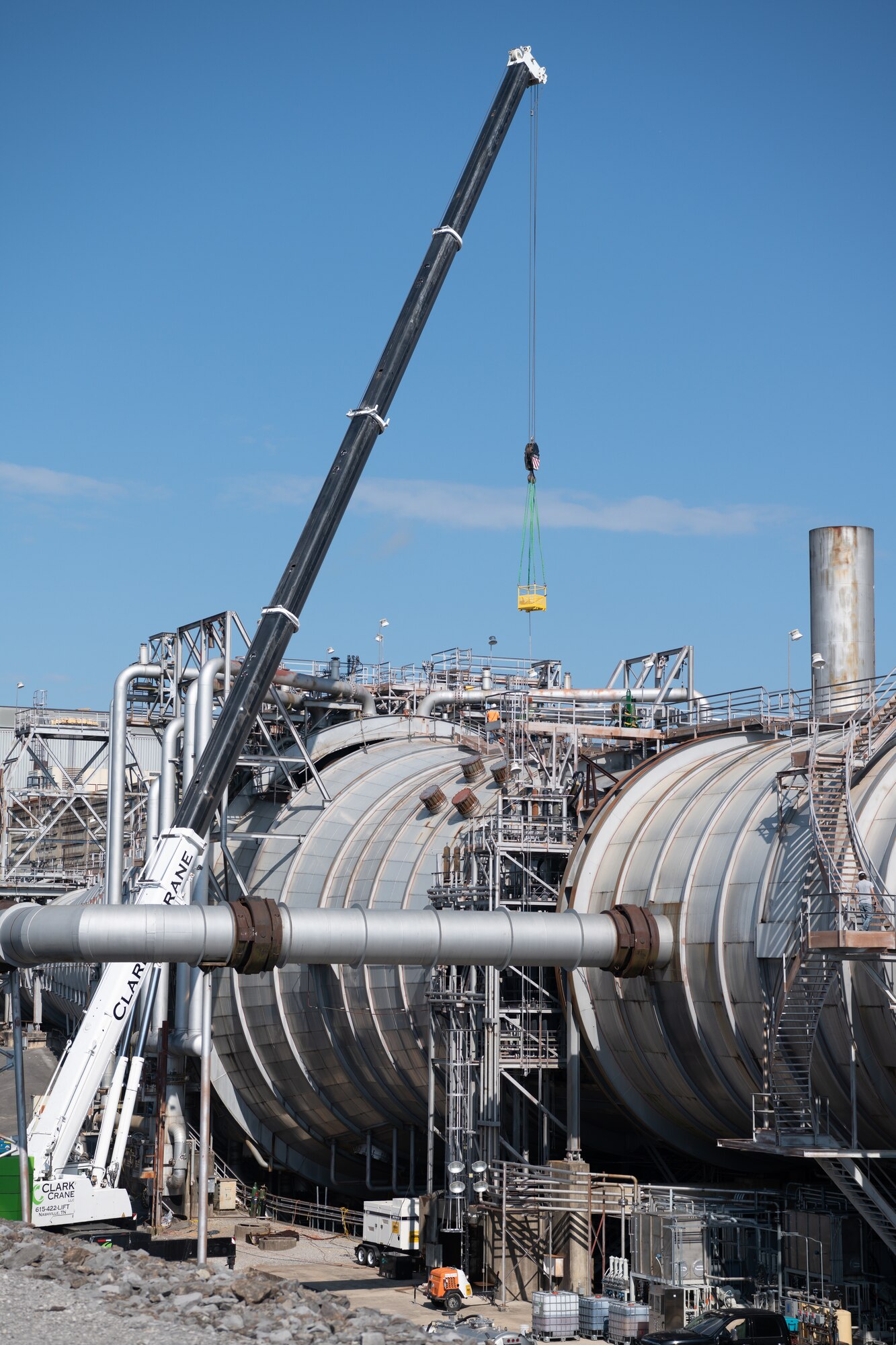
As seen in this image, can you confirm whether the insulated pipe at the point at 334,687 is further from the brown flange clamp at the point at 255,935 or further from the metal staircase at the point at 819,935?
the metal staircase at the point at 819,935

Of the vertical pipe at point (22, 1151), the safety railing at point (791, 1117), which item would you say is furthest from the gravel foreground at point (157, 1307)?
the safety railing at point (791, 1117)

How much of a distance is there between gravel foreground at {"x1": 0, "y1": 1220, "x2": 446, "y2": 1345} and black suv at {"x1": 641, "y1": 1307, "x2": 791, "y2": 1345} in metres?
4.43

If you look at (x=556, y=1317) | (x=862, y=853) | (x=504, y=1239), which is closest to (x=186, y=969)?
(x=504, y=1239)

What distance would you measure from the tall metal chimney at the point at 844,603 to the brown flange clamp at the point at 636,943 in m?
11.0

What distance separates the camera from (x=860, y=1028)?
3203cm

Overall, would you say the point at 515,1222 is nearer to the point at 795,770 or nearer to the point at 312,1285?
the point at 312,1285

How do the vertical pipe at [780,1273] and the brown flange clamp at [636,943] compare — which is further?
the brown flange clamp at [636,943]

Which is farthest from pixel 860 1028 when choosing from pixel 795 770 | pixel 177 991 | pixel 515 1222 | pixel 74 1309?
pixel 177 991

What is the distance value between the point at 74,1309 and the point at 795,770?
58.3 feet

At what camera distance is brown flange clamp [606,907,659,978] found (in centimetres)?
3700

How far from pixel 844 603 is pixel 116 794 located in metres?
22.8

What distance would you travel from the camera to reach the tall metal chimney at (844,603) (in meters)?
45.1

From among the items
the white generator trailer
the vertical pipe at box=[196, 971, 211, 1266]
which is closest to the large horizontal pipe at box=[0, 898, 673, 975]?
the vertical pipe at box=[196, 971, 211, 1266]

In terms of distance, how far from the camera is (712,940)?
3600 centimetres
